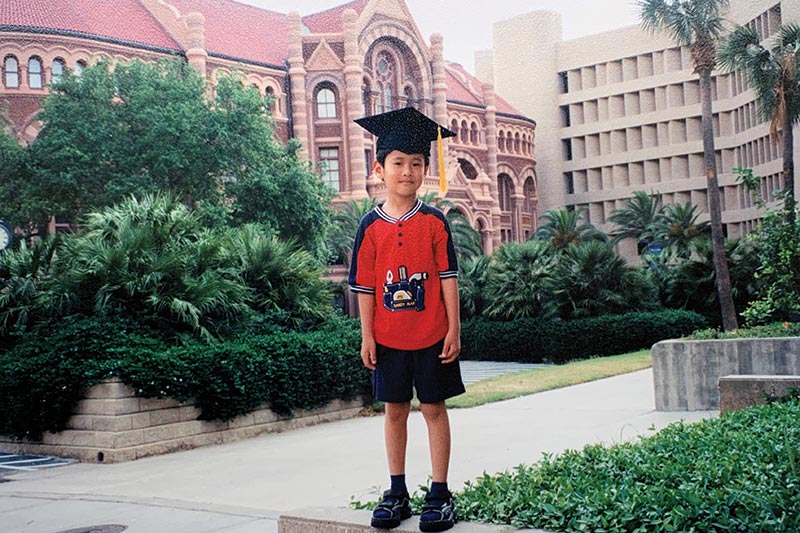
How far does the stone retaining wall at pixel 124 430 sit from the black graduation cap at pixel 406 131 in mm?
7186

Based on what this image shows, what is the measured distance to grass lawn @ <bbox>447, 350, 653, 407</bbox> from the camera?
16.3m

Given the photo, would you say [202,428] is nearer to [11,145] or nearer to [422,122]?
[422,122]

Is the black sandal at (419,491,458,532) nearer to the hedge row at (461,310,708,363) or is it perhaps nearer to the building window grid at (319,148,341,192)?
the hedge row at (461,310,708,363)

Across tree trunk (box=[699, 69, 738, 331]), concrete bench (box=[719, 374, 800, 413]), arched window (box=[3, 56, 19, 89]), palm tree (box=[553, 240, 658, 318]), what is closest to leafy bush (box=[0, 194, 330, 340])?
concrete bench (box=[719, 374, 800, 413])

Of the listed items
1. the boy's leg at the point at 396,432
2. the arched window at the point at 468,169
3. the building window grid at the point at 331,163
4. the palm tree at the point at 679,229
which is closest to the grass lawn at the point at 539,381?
the boy's leg at the point at 396,432

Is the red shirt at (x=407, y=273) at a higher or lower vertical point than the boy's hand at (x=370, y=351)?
higher

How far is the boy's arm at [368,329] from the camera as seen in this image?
5.01 metres

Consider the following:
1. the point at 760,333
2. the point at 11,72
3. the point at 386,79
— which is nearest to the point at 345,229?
the point at 386,79

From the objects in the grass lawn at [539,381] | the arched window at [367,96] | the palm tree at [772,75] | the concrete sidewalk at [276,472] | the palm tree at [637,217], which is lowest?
the grass lawn at [539,381]

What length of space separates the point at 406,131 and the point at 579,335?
2608 cm

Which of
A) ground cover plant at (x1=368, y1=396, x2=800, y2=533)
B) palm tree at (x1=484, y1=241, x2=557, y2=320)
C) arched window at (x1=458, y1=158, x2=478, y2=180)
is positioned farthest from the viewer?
arched window at (x1=458, y1=158, x2=478, y2=180)

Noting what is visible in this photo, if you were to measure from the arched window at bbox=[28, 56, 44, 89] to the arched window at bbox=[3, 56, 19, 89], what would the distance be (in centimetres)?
55

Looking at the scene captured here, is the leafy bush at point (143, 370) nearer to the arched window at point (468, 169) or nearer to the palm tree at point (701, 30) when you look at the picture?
the palm tree at point (701, 30)

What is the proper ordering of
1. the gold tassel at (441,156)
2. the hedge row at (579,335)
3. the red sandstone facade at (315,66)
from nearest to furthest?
the gold tassel at (441,156) → the hedge row at (579,335) → the red sandstone facade at (315,66)
